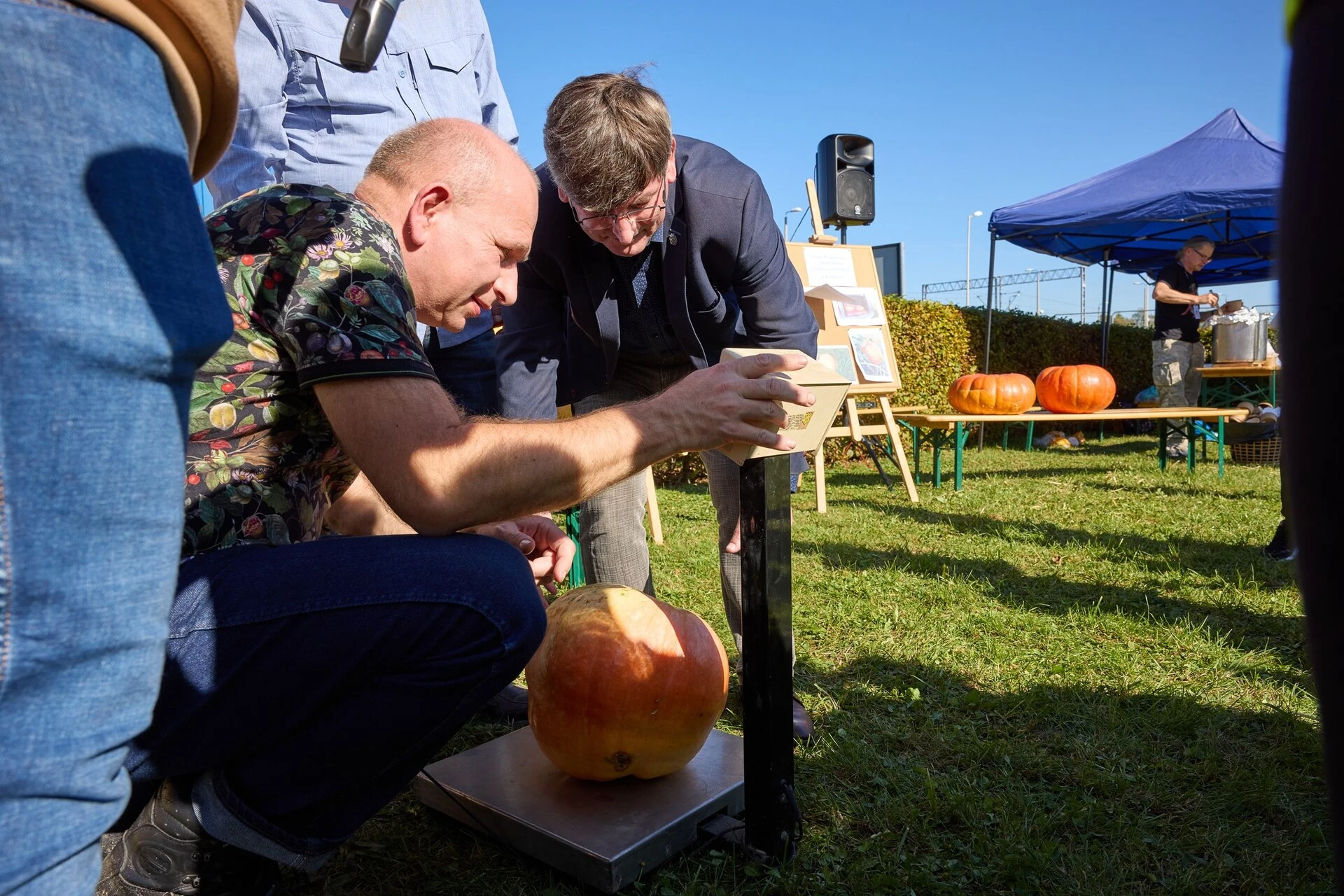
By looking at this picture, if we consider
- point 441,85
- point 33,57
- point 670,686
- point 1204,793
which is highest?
point 441,85

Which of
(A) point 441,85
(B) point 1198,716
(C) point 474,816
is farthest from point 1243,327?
(C) point 474,816

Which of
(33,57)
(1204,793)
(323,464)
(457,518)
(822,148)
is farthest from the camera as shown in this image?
(822,148)

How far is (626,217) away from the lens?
2.27 m

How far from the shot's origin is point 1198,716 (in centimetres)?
232

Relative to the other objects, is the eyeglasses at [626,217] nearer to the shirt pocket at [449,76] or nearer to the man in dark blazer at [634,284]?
the man in dark blazer at [634,284]

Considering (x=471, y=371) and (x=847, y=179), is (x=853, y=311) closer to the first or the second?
(x=847, y=179)

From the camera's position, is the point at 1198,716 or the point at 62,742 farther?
the point at 1198,716

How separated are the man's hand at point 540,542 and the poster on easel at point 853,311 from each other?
189 inches

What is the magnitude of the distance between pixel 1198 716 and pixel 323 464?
2.22 m

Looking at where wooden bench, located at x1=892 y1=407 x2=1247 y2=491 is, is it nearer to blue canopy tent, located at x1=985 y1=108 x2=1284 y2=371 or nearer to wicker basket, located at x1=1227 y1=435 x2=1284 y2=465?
wicker basket, located at x1=1227 y1=435 x2=1284 y2=465

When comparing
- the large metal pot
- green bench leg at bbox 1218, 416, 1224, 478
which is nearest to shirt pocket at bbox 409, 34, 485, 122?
green bench leg at bbox 1218, 416, 1224, 478

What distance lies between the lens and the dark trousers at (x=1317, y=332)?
47cm

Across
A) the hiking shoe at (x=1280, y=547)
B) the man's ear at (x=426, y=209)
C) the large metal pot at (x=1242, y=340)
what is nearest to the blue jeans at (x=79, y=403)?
the man's ear at (x=426, y=209)

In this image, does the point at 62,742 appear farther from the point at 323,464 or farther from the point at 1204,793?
the point at 1204,793
